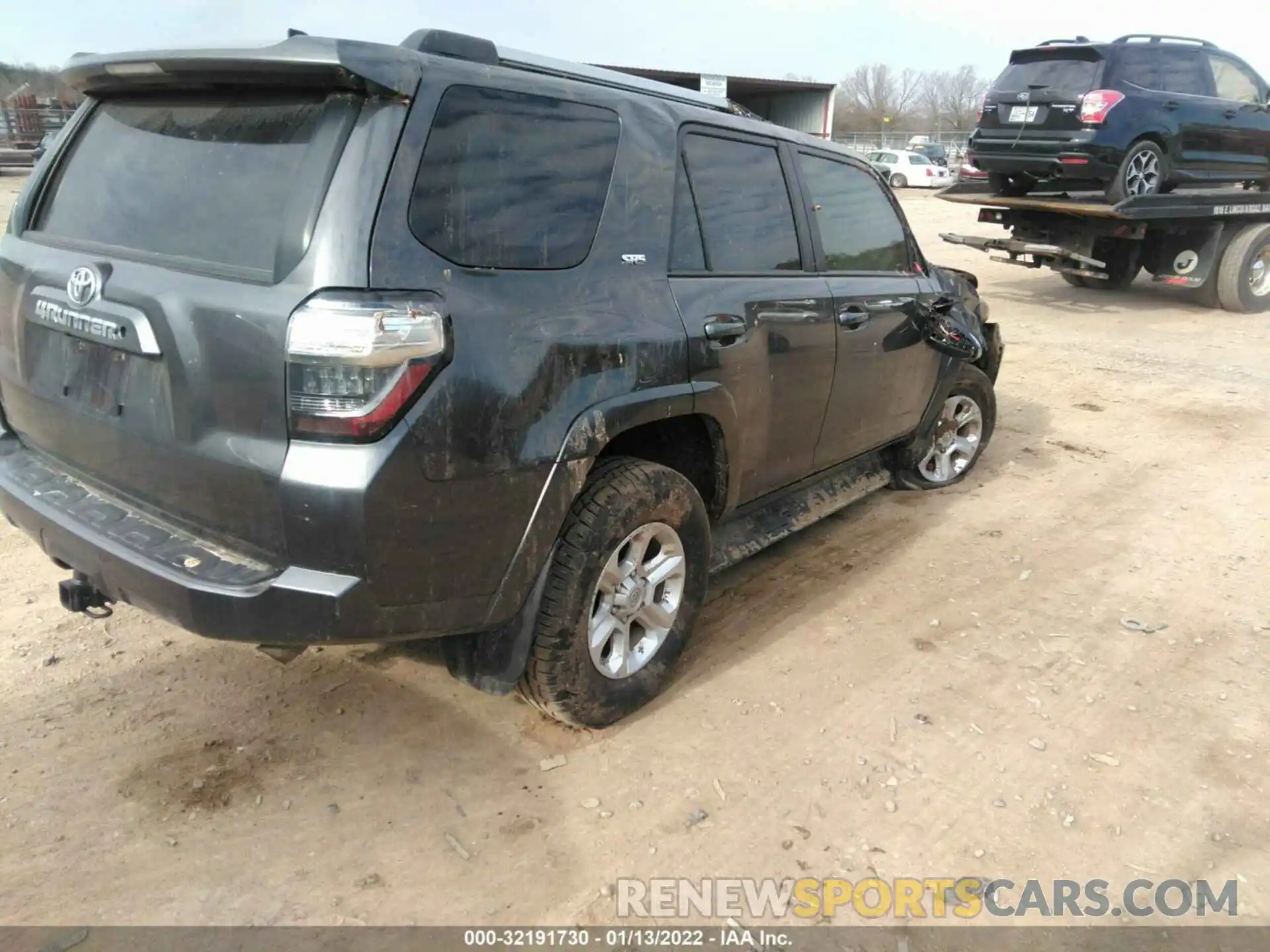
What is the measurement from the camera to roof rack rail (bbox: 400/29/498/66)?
2.34m

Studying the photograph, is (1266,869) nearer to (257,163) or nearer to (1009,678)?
(1009,678)

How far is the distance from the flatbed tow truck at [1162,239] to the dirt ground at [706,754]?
6833 millimetres

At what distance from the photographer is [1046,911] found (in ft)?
7.76

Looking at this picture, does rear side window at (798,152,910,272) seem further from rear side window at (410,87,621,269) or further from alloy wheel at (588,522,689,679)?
alloy wheel at (588,522,689,679)

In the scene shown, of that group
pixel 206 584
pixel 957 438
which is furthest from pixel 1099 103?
pixel 206 584

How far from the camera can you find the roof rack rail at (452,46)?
2.34 metres

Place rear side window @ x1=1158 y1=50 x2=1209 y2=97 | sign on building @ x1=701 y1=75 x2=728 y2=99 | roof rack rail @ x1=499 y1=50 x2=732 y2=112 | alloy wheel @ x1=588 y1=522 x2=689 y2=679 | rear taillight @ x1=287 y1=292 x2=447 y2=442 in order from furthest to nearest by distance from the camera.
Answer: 1. sign on building @ x1=701 y1=75 x2=728 y2=99
2. rear side window @ x1=1158 y1=50 x2=1209 y2=97
3. alloy wheel @ x1=588 y1=522 x2=689 y2=679
4. roof rack rail @ x1=499 y1=50 x2=732 y2=112
5. rear taillight @ x1=287 y1=292 x2=447 y2=442

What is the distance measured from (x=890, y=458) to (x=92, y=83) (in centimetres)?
386

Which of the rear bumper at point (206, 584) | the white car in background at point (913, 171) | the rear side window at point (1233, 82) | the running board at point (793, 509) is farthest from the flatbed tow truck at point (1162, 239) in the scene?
the white car in background at point (913, 171)

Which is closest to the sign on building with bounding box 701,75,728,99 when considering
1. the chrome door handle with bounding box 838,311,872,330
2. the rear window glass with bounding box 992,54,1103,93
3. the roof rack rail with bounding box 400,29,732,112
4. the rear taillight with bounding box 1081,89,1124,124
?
the rear window glass with bounding box 992,54,1103,93

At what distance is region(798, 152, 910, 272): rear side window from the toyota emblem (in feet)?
8.47

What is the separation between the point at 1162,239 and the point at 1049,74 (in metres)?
2.63

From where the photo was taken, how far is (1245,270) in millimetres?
10586

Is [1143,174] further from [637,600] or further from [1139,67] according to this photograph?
[637,600]
